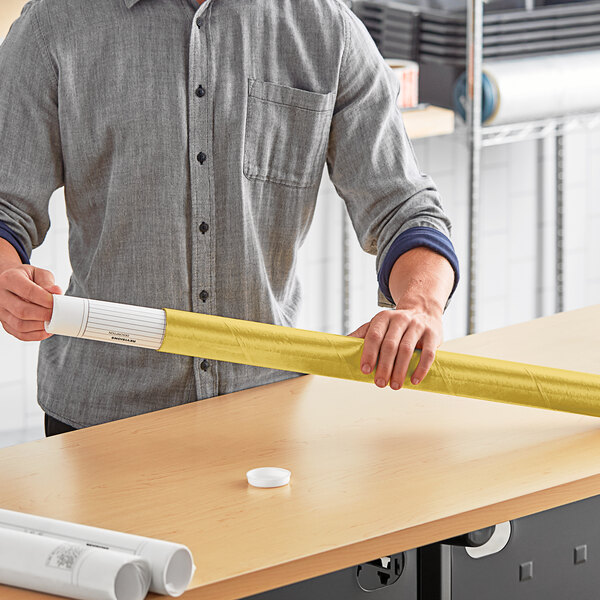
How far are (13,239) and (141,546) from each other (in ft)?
2.12

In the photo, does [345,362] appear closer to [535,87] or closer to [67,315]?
[67,315]

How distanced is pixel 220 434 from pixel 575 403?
0.49 meters

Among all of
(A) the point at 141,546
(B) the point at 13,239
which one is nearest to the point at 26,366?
(B) the point at 13,239

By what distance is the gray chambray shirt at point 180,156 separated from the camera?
156cm

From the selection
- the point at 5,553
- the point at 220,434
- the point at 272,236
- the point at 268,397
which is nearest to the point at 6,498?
the point at 5,553

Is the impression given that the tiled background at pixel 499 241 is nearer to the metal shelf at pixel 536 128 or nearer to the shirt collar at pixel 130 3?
the metal shelf at pixel 536 128

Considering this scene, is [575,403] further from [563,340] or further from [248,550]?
[248,550]

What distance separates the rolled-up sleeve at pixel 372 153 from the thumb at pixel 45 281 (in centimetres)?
54

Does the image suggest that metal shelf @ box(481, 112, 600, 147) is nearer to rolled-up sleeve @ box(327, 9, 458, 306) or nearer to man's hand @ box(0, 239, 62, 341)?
rolled-up sleeve @ box(327, 9, 458, 306)

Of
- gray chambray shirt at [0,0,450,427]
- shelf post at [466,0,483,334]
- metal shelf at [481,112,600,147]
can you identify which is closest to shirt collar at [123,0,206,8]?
gray chambray shirt at [0,0,450,427]

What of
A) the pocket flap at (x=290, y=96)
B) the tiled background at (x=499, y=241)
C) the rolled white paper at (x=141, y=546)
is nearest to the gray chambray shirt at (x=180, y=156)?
the pocket flap at (x=290, y=96)

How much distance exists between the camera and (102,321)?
1.29 m

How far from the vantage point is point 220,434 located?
1440 millimetres

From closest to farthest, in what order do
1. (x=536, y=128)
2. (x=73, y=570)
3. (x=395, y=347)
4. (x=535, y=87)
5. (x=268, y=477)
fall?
(x=73, y=570)
(x=268, y=477)
(x=395, y=347)
(x=535, y=87)
(x=536, y=128)
